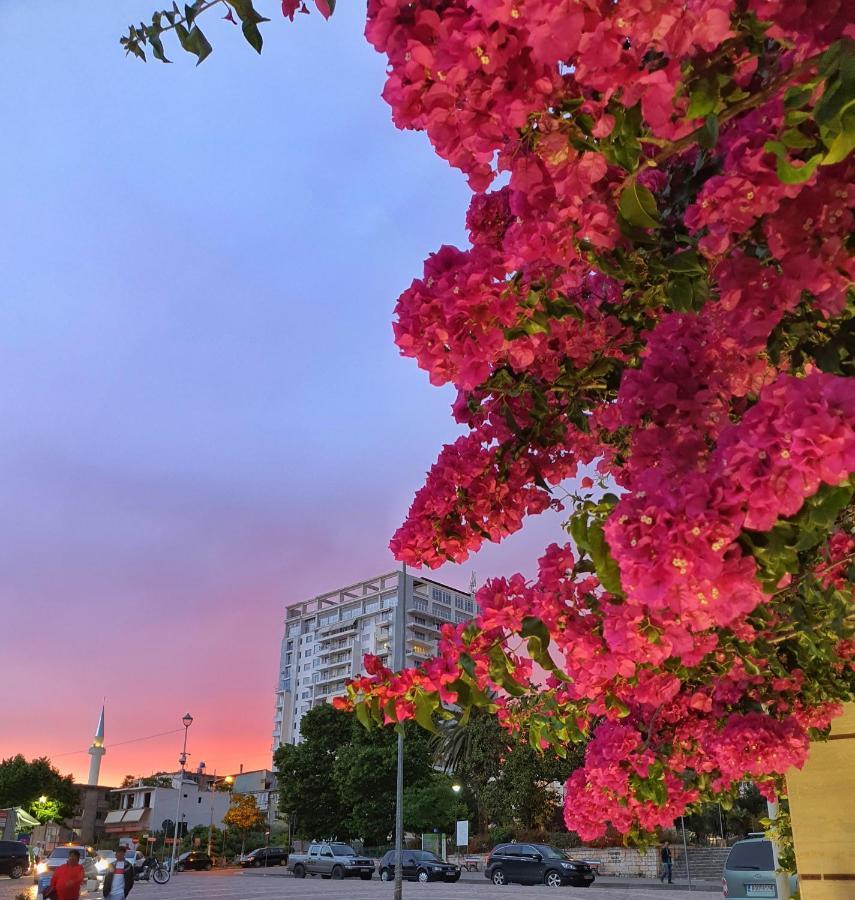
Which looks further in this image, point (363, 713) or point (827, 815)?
point (827, 815)

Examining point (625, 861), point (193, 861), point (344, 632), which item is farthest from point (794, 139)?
point (344, 632)

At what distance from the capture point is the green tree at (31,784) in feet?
220

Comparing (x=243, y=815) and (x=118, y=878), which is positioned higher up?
(x=118, y=878)

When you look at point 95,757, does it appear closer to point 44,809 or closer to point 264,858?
point 44,809

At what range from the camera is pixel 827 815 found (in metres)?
5.38

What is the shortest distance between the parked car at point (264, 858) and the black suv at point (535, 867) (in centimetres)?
2575

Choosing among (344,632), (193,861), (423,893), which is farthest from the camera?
(344,632)

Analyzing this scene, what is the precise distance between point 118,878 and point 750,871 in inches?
515

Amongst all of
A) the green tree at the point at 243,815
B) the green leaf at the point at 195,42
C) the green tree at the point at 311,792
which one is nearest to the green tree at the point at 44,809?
the green tree at the point at 243,815

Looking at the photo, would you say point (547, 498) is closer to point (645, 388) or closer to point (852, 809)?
point (645, 388)

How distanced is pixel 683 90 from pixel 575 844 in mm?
47602

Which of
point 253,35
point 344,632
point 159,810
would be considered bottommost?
point 159,810

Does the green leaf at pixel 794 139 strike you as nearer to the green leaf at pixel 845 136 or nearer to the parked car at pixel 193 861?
the green leaf at pixel 845 136

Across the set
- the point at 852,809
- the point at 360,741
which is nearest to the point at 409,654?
the point at 360,741
